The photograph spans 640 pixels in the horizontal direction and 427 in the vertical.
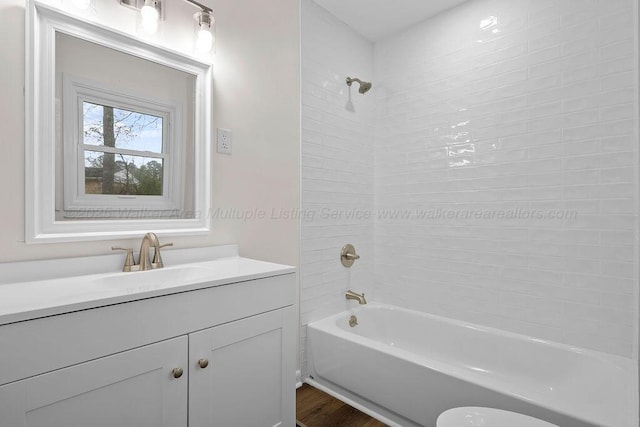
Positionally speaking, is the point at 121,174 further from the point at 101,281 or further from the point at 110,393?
the point at 110,393

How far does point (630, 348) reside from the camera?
165cm

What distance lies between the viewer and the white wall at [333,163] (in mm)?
2145

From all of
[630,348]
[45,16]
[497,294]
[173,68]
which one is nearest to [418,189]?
[497,294]

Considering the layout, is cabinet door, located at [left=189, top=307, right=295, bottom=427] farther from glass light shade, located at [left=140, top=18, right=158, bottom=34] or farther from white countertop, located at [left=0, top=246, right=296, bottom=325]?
glass light shade, located at [left=140, top=18, right=158, bottom=34]

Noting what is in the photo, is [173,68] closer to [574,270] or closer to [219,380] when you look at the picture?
[219,380]

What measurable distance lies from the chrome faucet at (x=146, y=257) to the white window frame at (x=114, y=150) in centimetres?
13

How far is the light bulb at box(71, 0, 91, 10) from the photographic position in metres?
1.20

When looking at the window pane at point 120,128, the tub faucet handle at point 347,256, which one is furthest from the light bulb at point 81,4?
the tub faucet handle at point 347,256

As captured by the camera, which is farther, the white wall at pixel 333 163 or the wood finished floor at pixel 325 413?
the white wall at pixel 333 163

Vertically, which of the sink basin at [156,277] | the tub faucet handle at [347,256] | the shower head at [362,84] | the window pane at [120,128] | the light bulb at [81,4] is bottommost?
the tub faucet handle at [347,256]

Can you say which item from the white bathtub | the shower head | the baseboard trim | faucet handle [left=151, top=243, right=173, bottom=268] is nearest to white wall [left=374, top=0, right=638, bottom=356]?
the white bathtub

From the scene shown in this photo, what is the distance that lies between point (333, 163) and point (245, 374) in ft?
4.93

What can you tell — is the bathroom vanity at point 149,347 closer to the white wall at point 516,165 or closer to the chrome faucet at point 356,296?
the chrome faucet at point 356,296

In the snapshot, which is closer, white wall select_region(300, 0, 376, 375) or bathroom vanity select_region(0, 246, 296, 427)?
bathroom vanity select_region(0, 246, 296, 427)
